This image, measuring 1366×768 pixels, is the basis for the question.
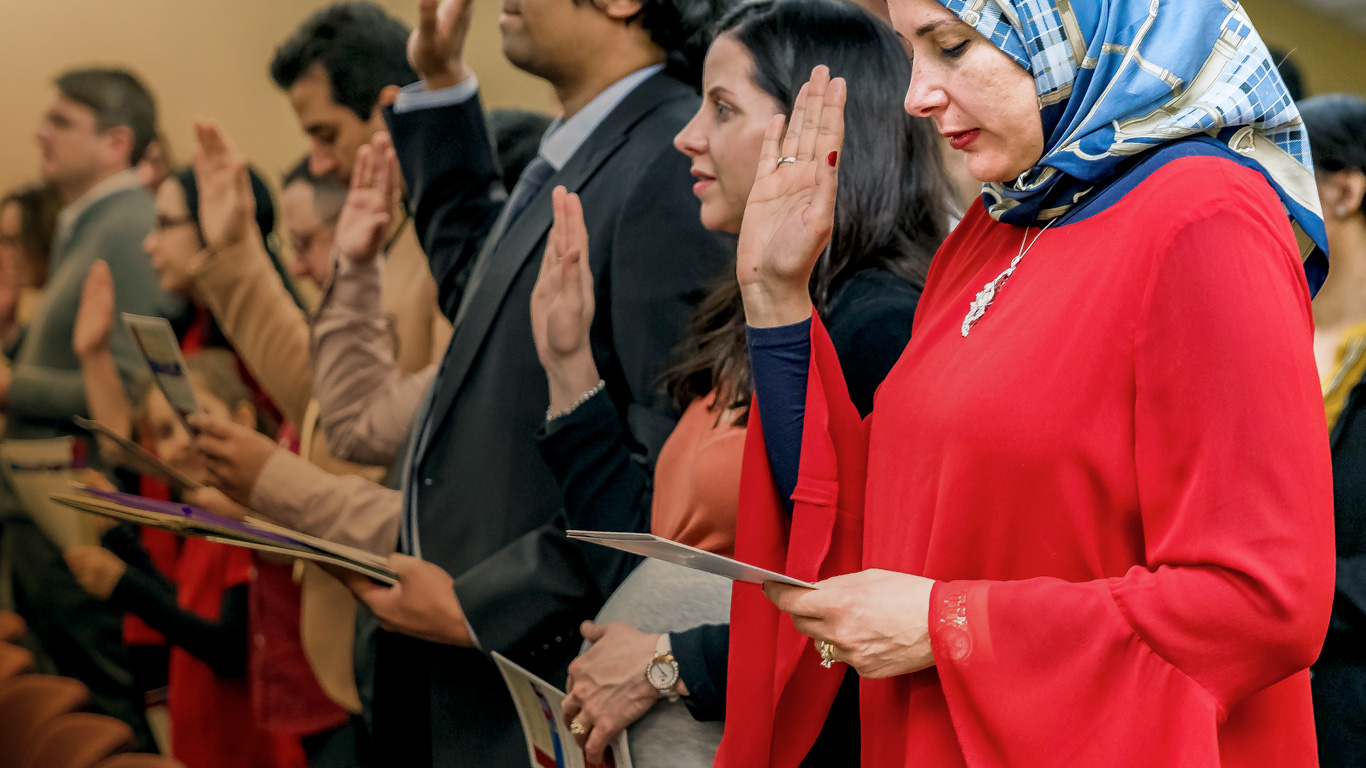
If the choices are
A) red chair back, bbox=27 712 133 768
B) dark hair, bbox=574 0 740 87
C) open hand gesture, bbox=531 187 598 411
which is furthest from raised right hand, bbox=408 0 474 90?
red chair back, bbox=27 712 133 768

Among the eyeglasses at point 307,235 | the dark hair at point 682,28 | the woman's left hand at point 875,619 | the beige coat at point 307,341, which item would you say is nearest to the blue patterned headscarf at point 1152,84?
the woman's left hand at point 875,619

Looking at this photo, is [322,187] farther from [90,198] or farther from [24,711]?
[24,711]

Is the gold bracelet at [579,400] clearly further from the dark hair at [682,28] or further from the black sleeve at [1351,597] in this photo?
the black sleeve at [1351,597]

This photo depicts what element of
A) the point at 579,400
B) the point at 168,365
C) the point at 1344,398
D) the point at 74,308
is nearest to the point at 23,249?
the point at 74,308

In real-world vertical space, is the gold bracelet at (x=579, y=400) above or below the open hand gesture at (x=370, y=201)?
below

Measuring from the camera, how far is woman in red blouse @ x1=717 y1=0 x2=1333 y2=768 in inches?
34.6

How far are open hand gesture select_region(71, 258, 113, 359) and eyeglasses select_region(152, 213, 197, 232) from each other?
0.63 ft

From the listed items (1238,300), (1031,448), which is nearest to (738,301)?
(1031,448)

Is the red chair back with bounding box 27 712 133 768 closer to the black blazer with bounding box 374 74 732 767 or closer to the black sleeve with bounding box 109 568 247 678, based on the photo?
the black sleeve with bounding box 109 568 247 678

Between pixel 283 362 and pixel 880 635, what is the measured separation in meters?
1.72

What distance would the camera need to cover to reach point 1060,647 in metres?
0.95

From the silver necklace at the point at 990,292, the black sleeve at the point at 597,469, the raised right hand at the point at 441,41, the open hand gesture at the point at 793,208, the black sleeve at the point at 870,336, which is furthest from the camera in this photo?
the raised right hand at the point at 441,41

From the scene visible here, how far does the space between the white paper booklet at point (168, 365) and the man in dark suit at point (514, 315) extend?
0.65 m

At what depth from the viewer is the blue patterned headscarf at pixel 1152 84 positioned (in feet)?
3.21
